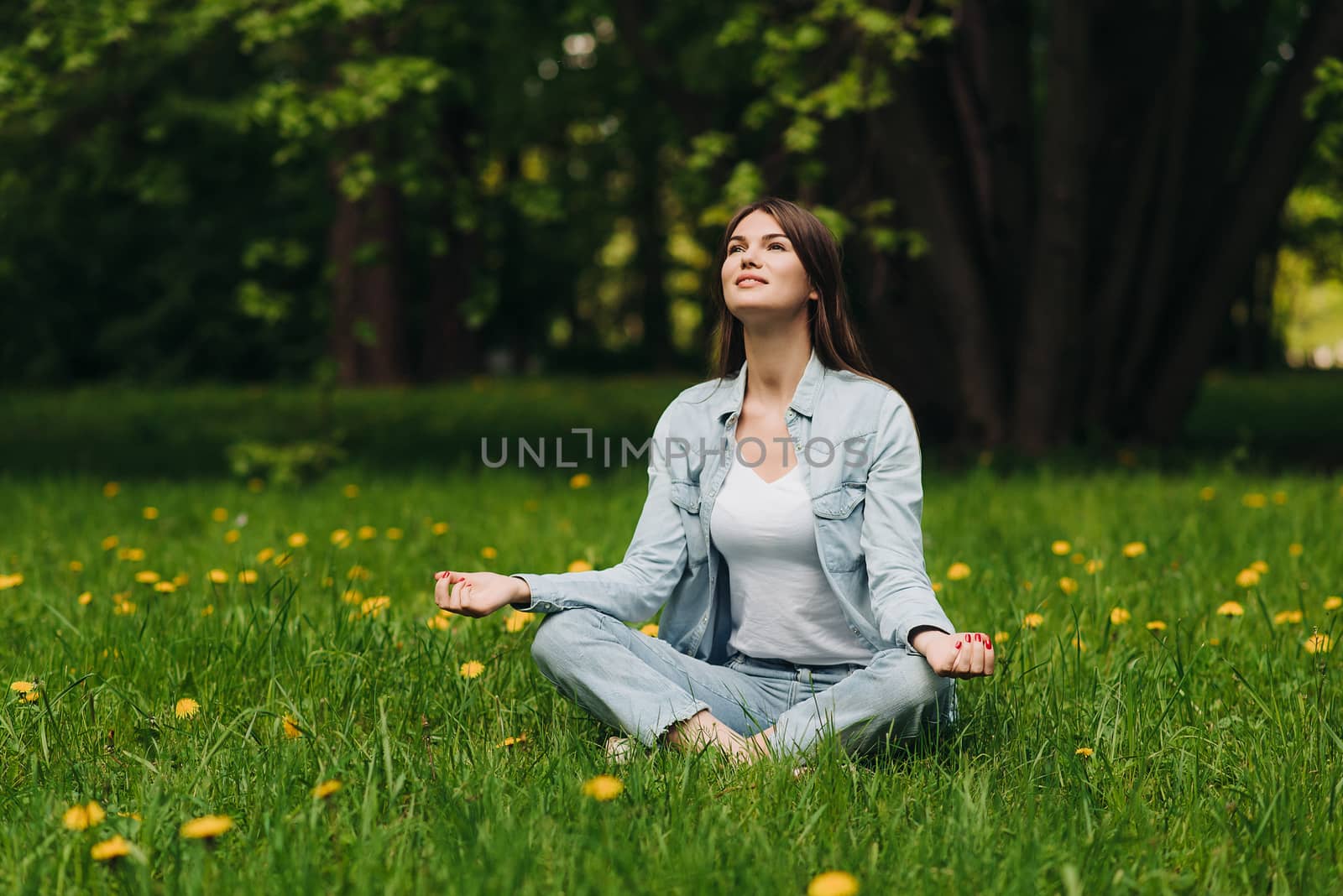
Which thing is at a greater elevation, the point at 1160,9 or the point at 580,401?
the point at 1160,9

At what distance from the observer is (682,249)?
34375 mm

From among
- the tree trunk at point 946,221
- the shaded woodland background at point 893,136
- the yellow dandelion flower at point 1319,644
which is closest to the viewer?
the yellow dandelion flower at point 1319,644

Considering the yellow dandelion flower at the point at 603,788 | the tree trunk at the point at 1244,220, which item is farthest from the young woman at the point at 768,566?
the tree trunk at the point at 1244,220

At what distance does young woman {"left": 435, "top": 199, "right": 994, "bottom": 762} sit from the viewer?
2.48m

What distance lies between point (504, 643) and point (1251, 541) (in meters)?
2.86

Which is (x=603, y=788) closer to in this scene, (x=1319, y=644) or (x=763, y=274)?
(x=763, y=274)

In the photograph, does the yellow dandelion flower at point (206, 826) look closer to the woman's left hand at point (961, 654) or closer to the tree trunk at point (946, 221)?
the woman's left hand at point (961, 654)

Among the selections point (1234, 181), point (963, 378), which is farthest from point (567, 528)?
point (1234, 181)

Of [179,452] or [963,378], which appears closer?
[963,378]

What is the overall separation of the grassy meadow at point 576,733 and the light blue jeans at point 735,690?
0.32 feet

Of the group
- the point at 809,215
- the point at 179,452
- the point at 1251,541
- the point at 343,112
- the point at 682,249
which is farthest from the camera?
the point at 682,249

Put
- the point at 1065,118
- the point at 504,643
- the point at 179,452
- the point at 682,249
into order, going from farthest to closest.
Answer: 1. the point at 682,249
2. the point at 179,452
3. the point at 1065,118
4. the point at 504,643

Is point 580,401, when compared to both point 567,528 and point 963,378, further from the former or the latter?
point 567,528

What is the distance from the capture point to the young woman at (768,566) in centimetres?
248
